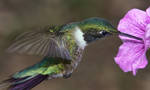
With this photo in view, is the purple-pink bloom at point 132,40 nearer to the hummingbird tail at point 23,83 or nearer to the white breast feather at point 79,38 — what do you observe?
the white breast feather at point 79,38

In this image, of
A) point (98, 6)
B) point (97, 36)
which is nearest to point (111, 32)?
point (97, 36)

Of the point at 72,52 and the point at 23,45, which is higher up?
the point at 23,45

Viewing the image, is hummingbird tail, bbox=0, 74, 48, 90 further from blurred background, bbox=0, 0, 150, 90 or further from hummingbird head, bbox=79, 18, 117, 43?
blurred background, bbox=0, 0, 150, 90

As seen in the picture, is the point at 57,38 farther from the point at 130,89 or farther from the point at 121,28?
the point at 130,89

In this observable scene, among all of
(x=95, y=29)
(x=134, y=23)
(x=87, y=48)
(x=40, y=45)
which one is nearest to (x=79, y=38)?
(x=95, y=29)

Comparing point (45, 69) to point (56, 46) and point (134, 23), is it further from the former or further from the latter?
point (134, 23)
